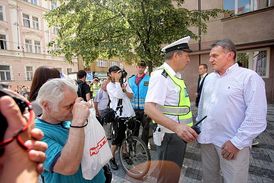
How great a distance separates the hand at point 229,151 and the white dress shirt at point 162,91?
540 mm

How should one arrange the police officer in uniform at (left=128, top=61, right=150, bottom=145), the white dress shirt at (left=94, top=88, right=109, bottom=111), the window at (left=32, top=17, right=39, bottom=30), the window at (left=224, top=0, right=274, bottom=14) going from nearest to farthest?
the police officer in uniform at (left=128, top=61, right=150, bottom=145) → the white dress shirt at (left=94, top=88, right=109, bottom=111) → the window at (left=224, top=0, right=274, bottom=14) → the window at (left=32, top=17, right=39, bottom=30)

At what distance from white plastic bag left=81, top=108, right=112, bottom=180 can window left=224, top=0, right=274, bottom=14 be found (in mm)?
9772

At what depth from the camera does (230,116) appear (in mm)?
2031

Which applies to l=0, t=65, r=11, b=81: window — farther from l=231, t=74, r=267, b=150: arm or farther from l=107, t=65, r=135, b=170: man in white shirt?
l=231, t=74, r=267, b=150: arm

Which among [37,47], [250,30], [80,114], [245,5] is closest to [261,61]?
[250,30]

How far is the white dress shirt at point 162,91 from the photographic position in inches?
82.8

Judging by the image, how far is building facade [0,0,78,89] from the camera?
2298cm

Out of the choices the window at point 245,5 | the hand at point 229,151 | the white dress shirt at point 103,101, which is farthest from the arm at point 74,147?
the window at point 245,5

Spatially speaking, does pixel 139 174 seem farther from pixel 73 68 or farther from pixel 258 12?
pixel 73 68

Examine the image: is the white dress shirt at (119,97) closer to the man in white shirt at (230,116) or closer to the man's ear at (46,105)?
the man in white shirt at (230,116)

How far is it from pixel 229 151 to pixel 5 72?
→ 87.7ft

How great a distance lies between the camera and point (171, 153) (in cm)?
226

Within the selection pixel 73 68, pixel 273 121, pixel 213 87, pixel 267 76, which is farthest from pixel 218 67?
pixel 73 68

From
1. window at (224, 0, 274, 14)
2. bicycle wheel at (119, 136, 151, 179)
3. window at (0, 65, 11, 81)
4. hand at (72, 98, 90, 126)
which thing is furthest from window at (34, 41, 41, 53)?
hand at (72, 98, 90, 126)
